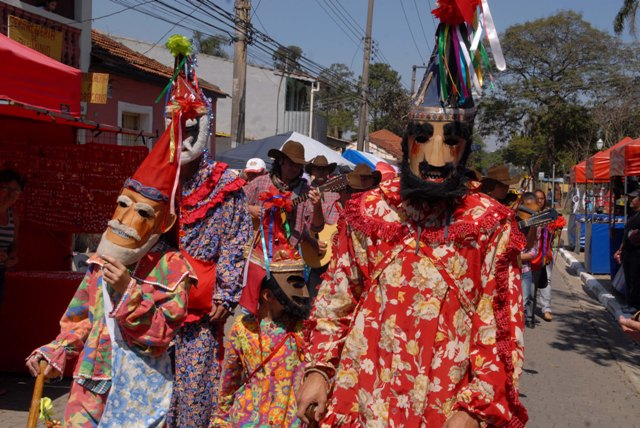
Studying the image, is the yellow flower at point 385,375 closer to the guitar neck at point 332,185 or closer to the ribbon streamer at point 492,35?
the ribbon streamer at point 492,35

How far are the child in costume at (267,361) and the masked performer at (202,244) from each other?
31 cm

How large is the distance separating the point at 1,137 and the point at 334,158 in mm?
9150

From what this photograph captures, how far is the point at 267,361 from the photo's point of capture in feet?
15.4

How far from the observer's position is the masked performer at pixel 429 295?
A: 108 inches

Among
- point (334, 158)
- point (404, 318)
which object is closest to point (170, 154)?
point (404, 318)

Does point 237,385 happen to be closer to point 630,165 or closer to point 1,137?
point 1,137

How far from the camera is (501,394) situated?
2.68m

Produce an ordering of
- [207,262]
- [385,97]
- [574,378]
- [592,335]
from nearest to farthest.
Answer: [207,262], [574,378], [592,335], [385,97]

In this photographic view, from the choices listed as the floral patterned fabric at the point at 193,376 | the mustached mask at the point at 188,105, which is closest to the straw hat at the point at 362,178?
the mustached mask at the point at 188,105

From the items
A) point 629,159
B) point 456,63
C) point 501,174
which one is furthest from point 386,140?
point 456,63

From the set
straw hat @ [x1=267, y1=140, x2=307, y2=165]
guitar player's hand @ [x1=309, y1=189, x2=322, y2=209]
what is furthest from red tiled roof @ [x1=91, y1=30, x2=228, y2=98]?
guitar player's hand @ [x1=309, y1=189, x2=322, y2=209]

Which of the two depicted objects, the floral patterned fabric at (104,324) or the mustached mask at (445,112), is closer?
the mustached mask at (445,112)

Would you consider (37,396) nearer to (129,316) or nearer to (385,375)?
(129,316)

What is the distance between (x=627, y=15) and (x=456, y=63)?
14936 millimetres
